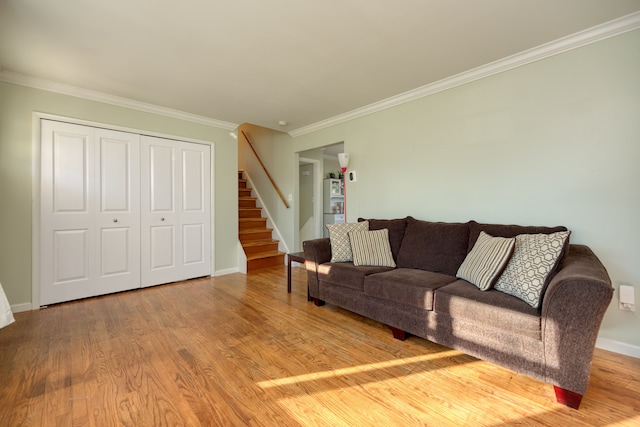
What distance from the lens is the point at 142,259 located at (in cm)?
360

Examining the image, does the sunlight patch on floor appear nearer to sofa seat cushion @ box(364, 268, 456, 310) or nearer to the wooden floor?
the wooden floor

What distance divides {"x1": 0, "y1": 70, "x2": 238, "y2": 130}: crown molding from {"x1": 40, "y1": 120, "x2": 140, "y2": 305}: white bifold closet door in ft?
1.14

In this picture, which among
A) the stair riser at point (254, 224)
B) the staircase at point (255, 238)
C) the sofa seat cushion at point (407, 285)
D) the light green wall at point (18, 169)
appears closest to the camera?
the sofa seat cushion at point (407, 285)

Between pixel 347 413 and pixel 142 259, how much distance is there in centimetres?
328

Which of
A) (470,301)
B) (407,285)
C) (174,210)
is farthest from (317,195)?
(470,301)

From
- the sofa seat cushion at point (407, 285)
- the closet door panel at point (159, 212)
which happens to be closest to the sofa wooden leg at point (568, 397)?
the sofa seat cushion at point (407, 285)

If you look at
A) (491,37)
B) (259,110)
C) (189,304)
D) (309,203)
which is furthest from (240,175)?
(491,37)

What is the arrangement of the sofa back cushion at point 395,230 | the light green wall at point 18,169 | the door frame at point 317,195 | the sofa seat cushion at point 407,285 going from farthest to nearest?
the door frame at point 317,195
the sofa back cushion at point 395,230
the light green wall at point 18,169
the sofa seat cushion at point 407,285

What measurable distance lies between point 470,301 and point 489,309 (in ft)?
0.38

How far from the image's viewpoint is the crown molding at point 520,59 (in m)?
1.98

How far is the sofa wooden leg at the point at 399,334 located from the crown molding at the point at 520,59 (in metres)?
2.42

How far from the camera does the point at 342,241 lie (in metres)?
2.98

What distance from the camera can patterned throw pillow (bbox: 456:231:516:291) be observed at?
194cm

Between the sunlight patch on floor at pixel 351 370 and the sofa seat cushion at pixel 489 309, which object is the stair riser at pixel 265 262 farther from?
the sofa seat cushion at pixel 489 309
